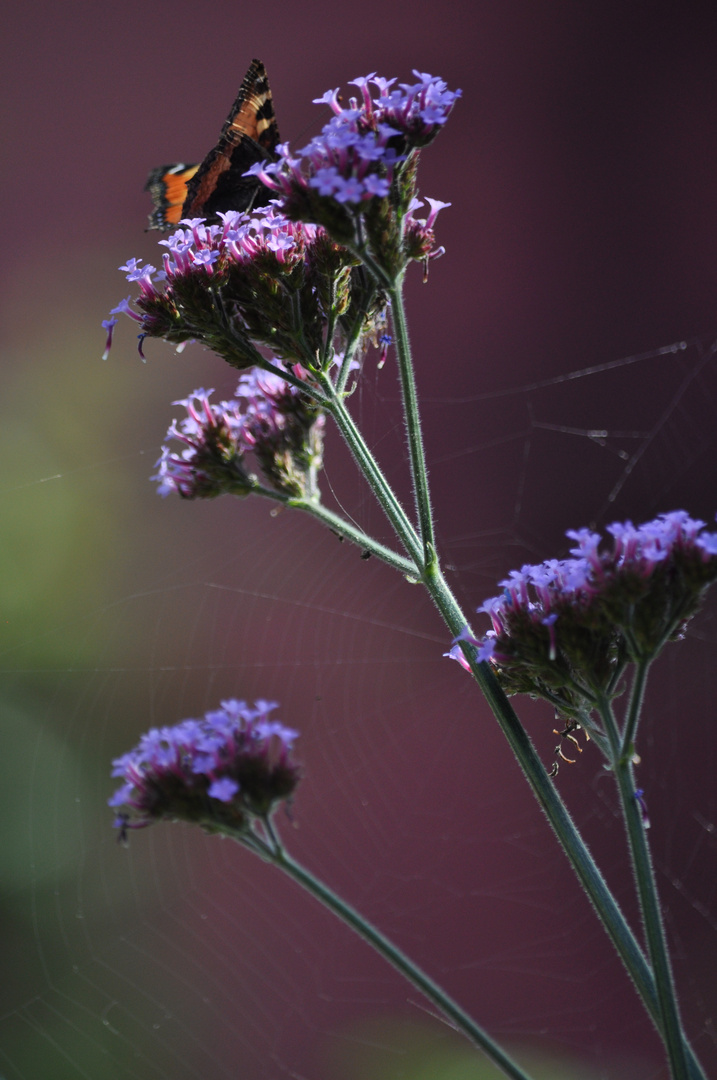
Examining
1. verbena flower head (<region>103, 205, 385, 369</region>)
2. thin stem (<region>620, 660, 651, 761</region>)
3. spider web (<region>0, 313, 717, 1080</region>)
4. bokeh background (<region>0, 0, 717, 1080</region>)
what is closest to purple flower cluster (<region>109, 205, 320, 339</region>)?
verbena flower head (<region>103, 205, 385, 369</region>)

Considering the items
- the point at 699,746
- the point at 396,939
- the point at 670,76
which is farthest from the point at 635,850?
the point at 670,76

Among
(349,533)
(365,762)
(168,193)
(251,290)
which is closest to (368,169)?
(251,290)

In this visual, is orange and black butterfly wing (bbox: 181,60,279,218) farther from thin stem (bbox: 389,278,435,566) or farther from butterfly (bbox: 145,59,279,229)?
thin stem (bbox: 389,278,435,566)

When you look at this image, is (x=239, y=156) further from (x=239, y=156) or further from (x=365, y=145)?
(x=365, y=145)

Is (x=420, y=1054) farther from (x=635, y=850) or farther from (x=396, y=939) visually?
(x=635, y=850)

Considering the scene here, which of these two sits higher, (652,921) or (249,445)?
(249,445)

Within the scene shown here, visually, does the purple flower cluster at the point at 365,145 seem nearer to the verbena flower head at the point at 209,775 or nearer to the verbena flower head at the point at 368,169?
the verbena flower head at the point at 368,169
